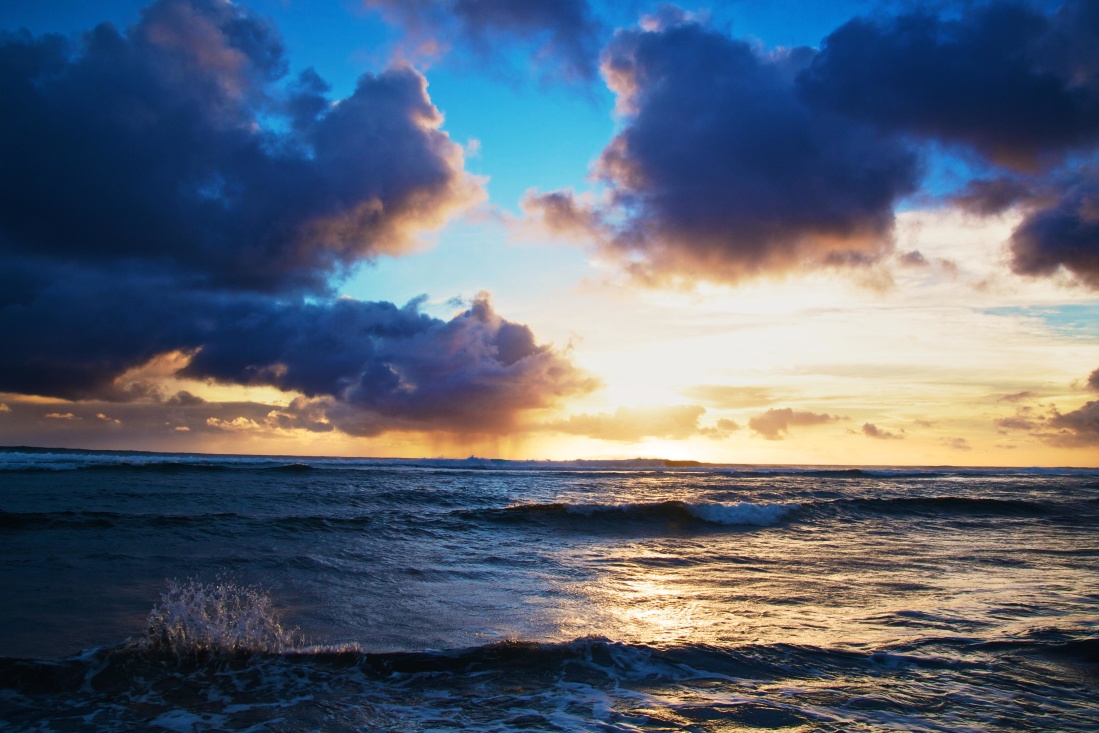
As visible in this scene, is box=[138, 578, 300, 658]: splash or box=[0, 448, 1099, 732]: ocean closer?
box=[0, 448, 1099, 732]: ocean

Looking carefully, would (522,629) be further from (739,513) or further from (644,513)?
(739,513)

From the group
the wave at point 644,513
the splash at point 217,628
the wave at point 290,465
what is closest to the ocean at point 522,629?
the splash at point 217,628

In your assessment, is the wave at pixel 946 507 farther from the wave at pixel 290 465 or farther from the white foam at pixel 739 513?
the wave at pixel 290 465

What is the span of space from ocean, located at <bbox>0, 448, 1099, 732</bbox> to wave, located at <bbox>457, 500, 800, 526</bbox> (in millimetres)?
3596

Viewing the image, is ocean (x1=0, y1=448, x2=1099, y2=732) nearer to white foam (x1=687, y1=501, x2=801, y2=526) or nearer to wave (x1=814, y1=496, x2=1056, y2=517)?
white foam (x1=687, y1=501, x2=801, y2=526)

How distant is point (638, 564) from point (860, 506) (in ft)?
59.8

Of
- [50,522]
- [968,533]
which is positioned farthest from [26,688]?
[968,533]

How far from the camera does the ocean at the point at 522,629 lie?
585 cm

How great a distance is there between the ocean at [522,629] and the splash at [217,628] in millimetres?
35

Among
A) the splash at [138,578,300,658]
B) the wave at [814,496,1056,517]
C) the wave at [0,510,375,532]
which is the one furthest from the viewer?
the wave at [814,496,1056,517]

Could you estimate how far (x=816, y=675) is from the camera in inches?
262

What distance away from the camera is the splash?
7254 millimetres

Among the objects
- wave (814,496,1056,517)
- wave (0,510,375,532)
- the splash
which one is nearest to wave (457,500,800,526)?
wave (814,496,1056,517)

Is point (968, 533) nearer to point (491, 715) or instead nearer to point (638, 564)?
point (638, 564)
